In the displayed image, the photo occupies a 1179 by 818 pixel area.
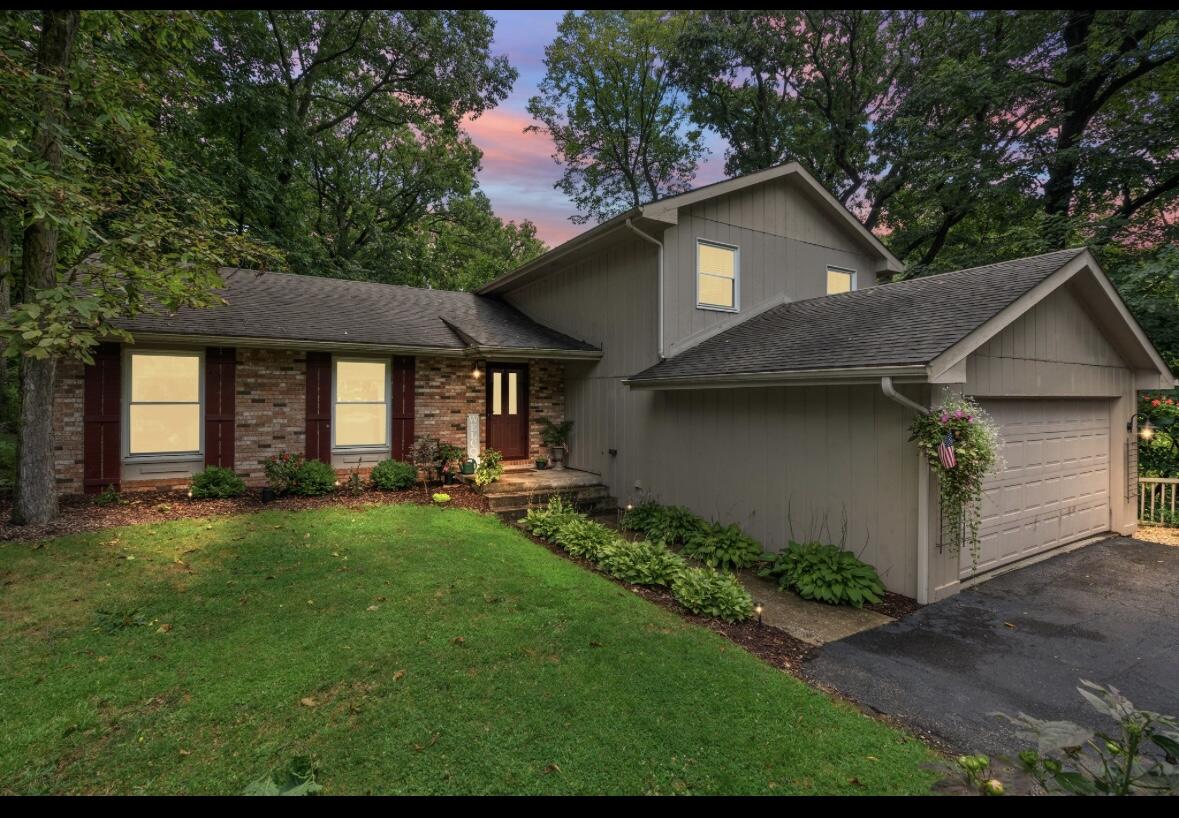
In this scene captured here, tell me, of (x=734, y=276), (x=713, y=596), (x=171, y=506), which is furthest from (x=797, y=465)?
(x=171, y=506)

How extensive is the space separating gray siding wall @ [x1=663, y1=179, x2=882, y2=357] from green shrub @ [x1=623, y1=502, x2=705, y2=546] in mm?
2530

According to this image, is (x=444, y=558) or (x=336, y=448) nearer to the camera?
(x=444, y=558)

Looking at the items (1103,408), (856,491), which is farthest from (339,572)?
(1103,408)

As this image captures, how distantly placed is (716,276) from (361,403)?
22.1 feet

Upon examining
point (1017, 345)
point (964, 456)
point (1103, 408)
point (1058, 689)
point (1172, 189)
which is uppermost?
point (1172, 189)

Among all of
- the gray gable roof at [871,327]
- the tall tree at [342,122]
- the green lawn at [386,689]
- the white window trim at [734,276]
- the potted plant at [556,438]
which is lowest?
the green lawn at [386,689]

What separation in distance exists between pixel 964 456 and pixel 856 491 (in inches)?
47.2

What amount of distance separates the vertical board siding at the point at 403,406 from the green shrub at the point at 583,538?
13.2 ft

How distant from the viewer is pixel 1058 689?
4.13 meters

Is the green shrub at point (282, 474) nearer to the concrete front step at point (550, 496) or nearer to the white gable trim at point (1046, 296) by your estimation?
the concrete front step at point (550, 496)

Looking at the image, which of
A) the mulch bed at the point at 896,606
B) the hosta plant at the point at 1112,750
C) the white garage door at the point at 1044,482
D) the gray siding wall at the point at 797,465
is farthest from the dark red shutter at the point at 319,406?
the hosta plant at the point at 1112,750

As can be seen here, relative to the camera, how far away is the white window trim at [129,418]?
8250 mm

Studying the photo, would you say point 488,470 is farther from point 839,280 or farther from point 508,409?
point 839,280
